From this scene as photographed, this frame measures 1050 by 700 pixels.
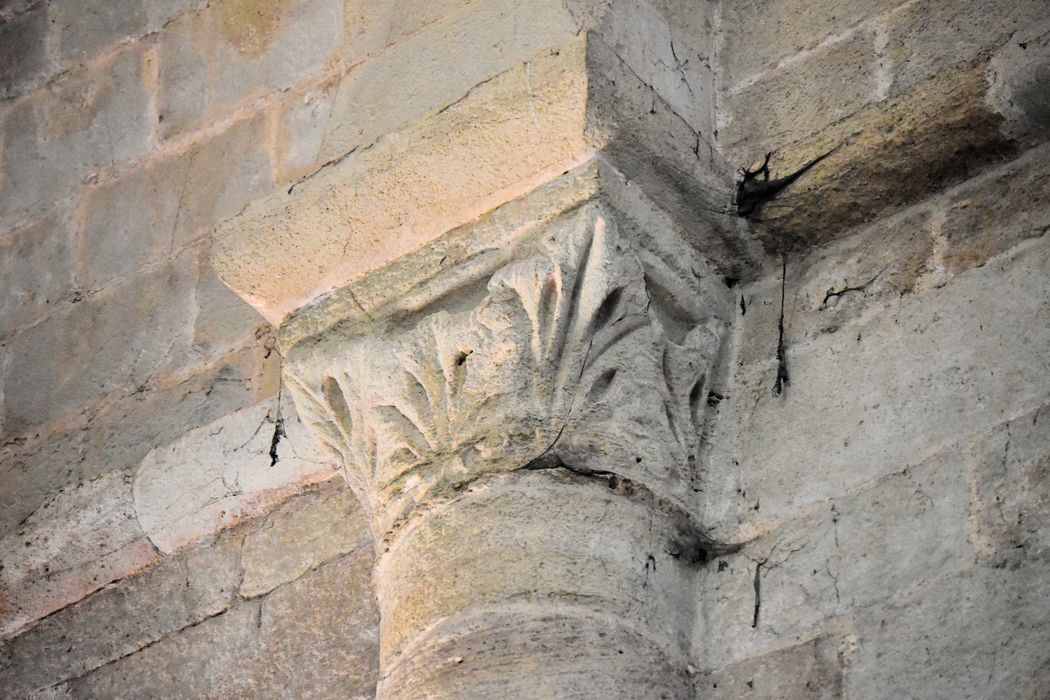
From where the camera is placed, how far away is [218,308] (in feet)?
11.8

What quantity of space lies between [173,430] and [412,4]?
0.97 metres

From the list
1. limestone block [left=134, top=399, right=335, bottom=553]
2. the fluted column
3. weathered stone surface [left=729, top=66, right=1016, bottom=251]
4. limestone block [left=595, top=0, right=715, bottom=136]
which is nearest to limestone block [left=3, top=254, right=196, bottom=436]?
limestone block [left=134, top=399, right=335, bottom=553]

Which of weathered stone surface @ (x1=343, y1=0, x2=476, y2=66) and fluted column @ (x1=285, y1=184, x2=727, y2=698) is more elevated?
weathered stone surface @ (x1=343, y1=0, x2=476, y2=66)

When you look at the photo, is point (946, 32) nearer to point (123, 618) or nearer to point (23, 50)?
point (123, 618)

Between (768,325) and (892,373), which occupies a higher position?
(768,325)

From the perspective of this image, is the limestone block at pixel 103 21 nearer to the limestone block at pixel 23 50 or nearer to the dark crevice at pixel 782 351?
the limestone block at pixel 23 50

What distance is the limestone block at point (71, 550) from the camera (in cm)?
348

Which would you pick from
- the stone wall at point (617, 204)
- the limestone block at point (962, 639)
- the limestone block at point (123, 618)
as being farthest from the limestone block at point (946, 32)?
the limestone block at point (123, 618)

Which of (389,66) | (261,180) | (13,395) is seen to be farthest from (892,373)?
(13,395)

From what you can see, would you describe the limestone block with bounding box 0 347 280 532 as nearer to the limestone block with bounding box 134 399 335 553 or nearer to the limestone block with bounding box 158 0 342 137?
the limestone block with bounding box 134 399 335 553

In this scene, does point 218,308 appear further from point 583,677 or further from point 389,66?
point 583,677

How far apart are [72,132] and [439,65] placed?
143 centimetres

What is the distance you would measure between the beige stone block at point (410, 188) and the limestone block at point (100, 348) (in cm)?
63

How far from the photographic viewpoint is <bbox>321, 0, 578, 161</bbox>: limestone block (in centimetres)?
282
